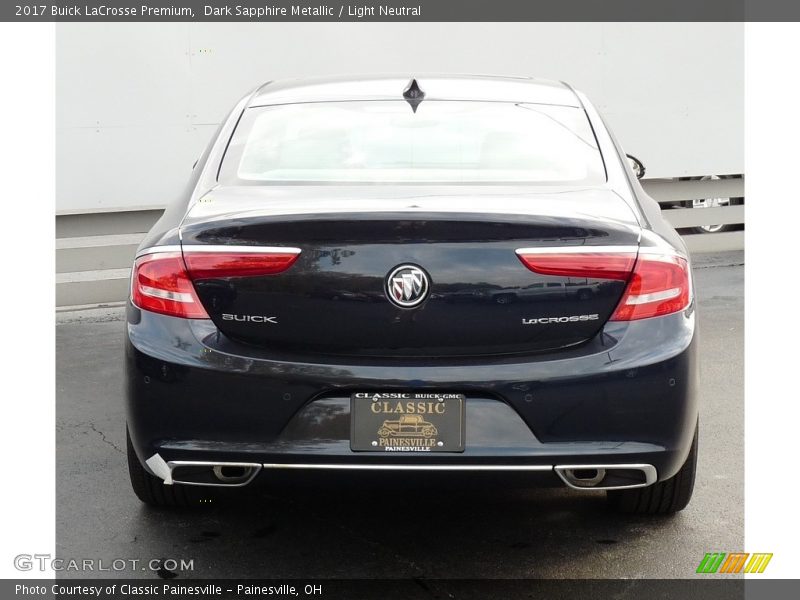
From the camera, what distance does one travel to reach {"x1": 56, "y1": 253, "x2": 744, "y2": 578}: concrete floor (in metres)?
3.78

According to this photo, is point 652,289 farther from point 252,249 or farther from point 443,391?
point 252,249

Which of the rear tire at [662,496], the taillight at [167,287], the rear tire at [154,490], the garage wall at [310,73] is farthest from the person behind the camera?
the garage wall at [310,73]

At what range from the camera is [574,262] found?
10.8 ft

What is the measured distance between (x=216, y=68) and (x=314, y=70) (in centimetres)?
70

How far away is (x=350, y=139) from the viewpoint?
163 inches

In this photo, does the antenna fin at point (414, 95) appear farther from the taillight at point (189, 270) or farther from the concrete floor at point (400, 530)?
the concrete floor at point (400, 530)

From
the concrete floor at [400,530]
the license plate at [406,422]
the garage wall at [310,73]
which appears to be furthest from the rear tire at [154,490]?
the garage wall at [310,73]

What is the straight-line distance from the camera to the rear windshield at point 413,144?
3.90 metres

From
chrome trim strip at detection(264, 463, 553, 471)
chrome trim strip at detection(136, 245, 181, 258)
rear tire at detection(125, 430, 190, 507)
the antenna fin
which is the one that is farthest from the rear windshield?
rear tire at detection(125, 430, 190, 507)

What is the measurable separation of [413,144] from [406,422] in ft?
3.96

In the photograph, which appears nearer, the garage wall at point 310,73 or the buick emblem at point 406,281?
the buick emblem at point 406,281

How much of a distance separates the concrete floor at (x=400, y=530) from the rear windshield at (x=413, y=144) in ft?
3.42
